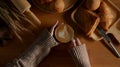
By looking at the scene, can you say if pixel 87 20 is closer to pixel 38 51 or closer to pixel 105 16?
pixel 105 16

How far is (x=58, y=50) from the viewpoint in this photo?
1133 millimetres

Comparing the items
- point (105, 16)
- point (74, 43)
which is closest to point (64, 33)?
point (74, 43)

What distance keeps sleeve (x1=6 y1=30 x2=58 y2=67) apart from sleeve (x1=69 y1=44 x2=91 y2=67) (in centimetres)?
7

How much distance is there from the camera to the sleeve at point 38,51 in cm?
109

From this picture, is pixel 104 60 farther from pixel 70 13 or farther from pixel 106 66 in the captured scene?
pixel 70 13

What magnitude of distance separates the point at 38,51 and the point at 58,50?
0.25ft

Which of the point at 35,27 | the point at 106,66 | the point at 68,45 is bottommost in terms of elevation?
the point at 106,66

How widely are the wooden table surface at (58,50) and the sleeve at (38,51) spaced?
31mm

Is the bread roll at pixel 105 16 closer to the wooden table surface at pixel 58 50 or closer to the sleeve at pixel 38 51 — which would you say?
the wooden table surface at pixel 58 50

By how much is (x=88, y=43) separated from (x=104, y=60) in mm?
81

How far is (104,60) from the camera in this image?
1.15 metres

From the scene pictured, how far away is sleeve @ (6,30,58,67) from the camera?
42.8 inches

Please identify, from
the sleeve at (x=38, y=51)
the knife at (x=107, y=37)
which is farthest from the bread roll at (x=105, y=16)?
the sleeve at (x=38, y=51)

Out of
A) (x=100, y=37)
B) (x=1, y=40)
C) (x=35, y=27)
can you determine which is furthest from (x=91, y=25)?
(x=1, y=40)
